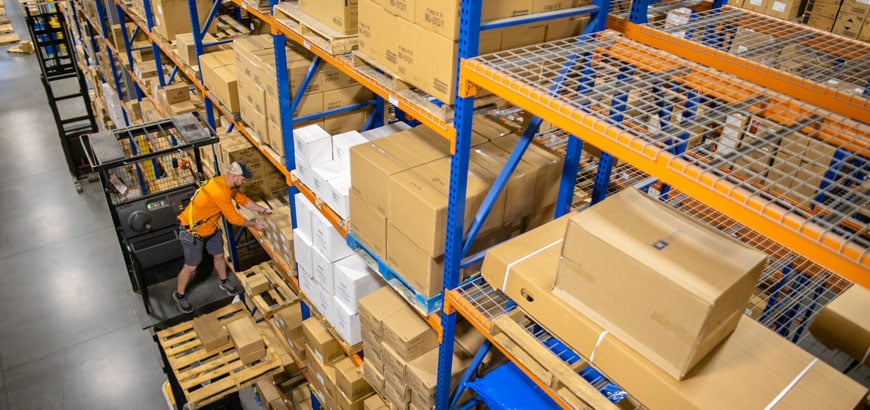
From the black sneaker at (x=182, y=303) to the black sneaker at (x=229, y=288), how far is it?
A: 0.45 m

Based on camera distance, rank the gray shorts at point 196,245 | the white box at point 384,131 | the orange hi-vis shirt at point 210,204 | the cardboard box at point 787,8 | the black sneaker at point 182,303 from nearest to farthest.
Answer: the white box at point 384,131 → the orange hi-vis shirt at point 210,204 → the gray shorts at point 196,245 → the black sneaker at point 182,303 → the cardboard box at point 787,8

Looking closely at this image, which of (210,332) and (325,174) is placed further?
(210,332)

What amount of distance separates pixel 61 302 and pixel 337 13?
642cm

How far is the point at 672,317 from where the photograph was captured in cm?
219

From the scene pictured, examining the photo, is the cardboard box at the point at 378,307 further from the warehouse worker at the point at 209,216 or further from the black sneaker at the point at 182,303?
the black sneaker at the point at 182,303

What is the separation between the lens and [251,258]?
716 centimetres

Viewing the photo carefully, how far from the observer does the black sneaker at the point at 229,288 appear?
637 cm

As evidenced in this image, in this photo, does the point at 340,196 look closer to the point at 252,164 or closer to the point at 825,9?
the point at 252,164

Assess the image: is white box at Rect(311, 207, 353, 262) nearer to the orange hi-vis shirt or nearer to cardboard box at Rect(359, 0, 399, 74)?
A: the orange hi-vis shirt

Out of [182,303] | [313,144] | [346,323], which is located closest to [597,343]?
[346,323]

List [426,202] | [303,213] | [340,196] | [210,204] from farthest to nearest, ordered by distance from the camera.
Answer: [210,204]
[303,213]
[340,196]
[426,202]

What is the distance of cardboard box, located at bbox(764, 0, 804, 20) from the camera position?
6.80m

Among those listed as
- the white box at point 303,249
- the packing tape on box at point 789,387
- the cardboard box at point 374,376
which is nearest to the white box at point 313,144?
the white box at point 303,249

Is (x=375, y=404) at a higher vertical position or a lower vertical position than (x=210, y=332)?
higher
